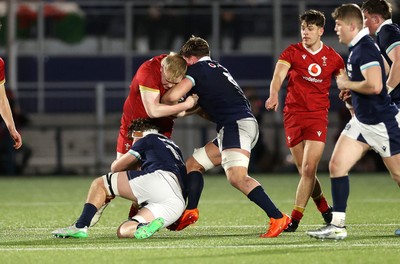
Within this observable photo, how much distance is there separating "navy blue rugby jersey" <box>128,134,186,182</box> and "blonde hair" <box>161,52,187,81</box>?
58cm

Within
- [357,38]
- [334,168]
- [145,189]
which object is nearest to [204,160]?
[145,189]

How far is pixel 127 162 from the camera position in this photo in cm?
973

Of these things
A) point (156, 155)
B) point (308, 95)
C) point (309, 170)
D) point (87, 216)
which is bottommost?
point (87, 216)

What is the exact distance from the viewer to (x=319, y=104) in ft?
33.9

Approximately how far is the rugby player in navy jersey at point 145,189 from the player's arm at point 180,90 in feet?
1.28

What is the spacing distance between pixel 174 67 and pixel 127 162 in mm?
963

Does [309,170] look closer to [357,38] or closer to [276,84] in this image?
[276,84]

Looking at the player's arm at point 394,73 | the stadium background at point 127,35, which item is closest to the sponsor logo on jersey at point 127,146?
the player's arm at point 394,73

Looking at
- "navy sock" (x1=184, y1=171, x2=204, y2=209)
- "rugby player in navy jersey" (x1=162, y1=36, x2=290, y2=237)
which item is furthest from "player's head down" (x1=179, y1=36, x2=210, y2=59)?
"navy sock" (x1=184, y1=171, x2=204, y2=209)

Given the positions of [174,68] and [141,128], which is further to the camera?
[141,128]

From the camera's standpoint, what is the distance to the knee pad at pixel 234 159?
31.6 ft

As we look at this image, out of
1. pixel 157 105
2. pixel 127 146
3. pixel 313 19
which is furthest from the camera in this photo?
pixel 127 146

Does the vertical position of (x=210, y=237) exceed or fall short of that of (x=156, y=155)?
it falls short

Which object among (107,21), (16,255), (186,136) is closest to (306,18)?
(16,255)
